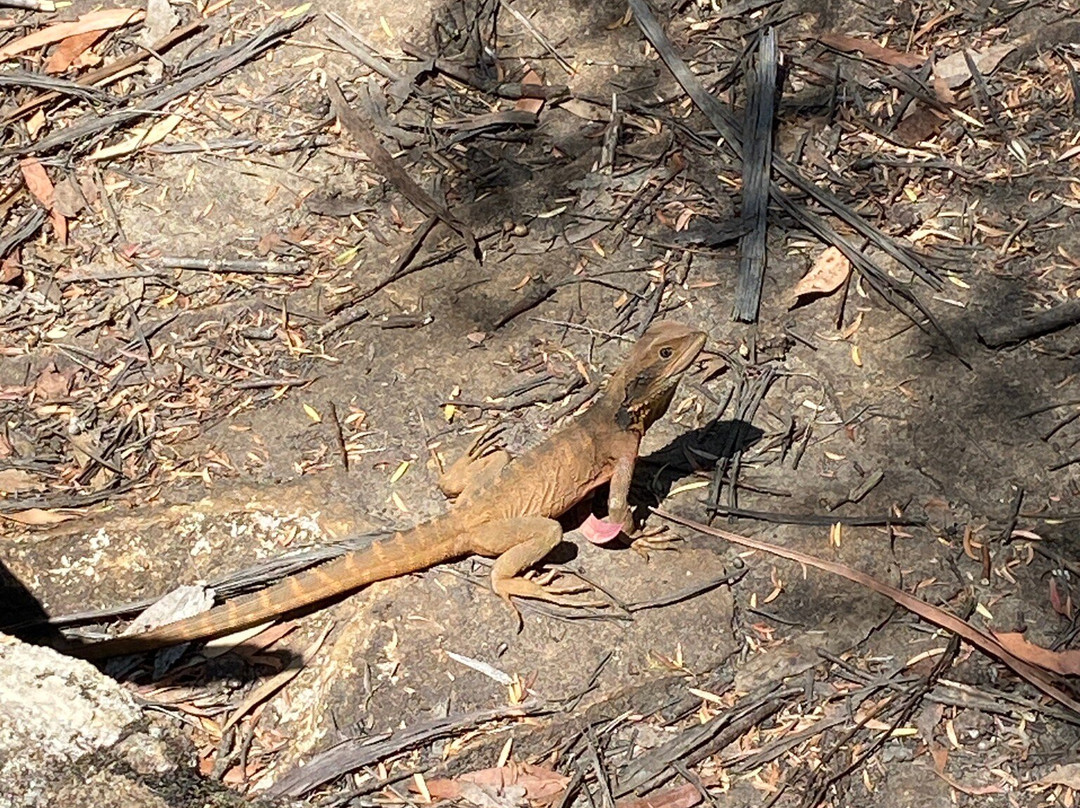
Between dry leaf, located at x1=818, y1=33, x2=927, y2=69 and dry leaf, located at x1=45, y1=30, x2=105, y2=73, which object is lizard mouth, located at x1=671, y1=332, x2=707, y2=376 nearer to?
dry leaf, located at x1=818, y1=33, x2=927, y2=69

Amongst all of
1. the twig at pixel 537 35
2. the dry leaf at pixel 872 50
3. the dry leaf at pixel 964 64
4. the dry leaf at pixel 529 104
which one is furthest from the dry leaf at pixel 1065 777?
the twig at pixel 537 35

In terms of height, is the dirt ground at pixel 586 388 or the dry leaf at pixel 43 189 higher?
the dry leaf at pixel 43 189

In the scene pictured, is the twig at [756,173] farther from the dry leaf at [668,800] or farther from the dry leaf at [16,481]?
the dry leaf at [16,481]

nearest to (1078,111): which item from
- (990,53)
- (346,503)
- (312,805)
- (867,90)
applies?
(990,53)

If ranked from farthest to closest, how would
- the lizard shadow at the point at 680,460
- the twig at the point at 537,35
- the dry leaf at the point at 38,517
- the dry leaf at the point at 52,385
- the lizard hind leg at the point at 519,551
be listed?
the twig at the point at 537,35 < the dry leaf at the point at 52,385 < the lizard shadow at the point at 680,460 < the dry leaf at the point at 38,517 < the lizard hind leg at the point at 519,551

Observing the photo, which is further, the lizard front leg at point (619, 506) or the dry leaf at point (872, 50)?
the dry leaf at point (872, 50)

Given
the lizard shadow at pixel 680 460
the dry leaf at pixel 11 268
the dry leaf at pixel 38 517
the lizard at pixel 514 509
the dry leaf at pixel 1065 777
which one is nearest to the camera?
the dry leaf at pixel 1065 777

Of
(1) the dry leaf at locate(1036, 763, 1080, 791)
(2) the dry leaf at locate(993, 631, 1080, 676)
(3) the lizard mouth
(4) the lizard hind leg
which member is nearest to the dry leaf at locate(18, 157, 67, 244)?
(4) the lizard hind leg

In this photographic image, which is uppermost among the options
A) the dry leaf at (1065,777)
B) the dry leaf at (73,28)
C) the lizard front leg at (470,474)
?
the dry leaf at (73,28)
